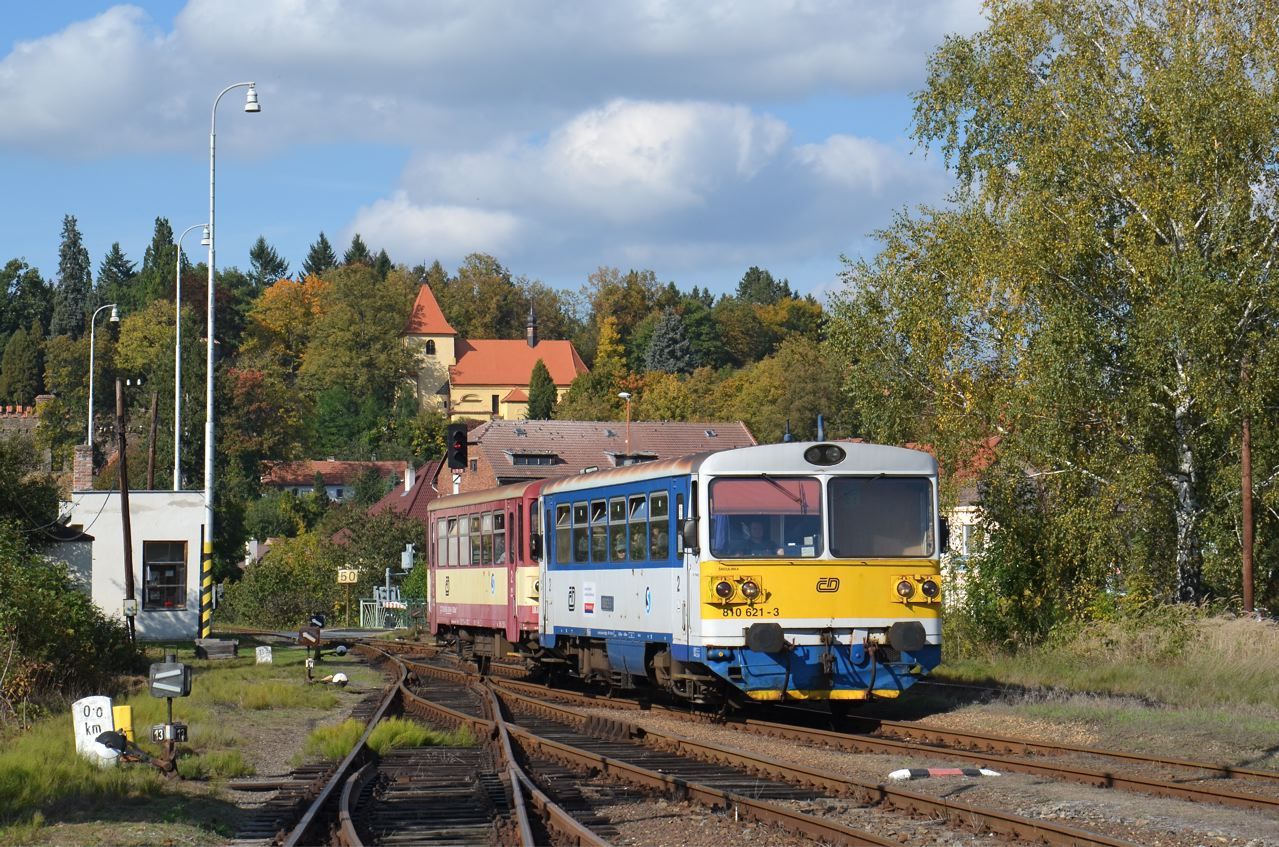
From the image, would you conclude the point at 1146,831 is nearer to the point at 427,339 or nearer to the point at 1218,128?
the point at 1218,128

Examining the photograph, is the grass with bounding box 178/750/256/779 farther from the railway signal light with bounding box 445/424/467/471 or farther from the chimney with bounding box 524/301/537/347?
the chimney with bounding box 524/301/537/347

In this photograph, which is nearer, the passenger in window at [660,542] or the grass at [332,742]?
the grass at [332,742]

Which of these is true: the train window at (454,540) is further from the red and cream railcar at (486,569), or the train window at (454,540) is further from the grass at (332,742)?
the grass at (332,742)

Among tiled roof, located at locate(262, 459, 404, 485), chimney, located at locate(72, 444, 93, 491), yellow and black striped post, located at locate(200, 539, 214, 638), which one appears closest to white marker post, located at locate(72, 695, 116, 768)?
yellow and black striped post, located at locate(200, 539, 214, 638)

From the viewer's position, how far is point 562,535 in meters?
21.3

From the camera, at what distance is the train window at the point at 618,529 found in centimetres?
1886

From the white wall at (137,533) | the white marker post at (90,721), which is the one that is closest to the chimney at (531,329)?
the white wall at (137,533)

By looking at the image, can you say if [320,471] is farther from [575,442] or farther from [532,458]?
[532,458]

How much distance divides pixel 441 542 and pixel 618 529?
36.2 feet

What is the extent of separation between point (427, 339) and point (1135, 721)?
14488 cm

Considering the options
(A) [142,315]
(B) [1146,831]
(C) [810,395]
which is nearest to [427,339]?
(A) [142,315]

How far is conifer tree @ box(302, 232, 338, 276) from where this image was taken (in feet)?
625

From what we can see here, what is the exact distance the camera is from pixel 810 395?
9525 cm

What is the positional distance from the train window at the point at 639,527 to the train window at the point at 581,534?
1.74m
